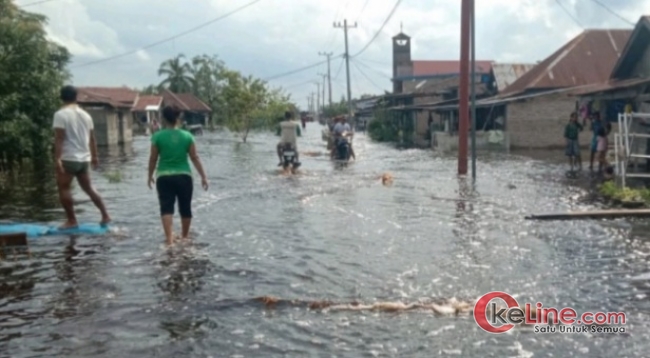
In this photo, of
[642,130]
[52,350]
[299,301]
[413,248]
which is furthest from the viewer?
[642,130]

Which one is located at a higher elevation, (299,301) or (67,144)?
(67,144)

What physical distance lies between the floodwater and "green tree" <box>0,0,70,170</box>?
219 inches

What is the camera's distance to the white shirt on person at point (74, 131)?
353 inches

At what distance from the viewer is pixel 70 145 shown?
29.9 ft

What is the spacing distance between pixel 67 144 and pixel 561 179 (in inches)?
494

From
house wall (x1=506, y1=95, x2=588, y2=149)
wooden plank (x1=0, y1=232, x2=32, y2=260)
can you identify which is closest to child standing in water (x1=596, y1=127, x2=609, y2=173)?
house wall (x1=506, y1=95, x2=588, y2=149)

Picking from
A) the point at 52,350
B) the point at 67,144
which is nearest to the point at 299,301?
the point at 52,350

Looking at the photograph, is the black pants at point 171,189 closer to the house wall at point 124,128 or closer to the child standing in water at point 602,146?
the child standing in water at point 602,146

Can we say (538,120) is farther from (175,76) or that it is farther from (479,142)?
(175,76)

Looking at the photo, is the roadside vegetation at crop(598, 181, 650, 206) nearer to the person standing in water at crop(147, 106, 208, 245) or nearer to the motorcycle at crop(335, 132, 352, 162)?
the person standing in water at crop(147, 106, 208, 245)

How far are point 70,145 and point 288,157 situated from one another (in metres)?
10.6

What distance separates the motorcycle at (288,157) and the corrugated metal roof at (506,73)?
24.5 m

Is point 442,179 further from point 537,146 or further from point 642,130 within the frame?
point 537,146

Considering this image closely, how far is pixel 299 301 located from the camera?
6.15 metres
